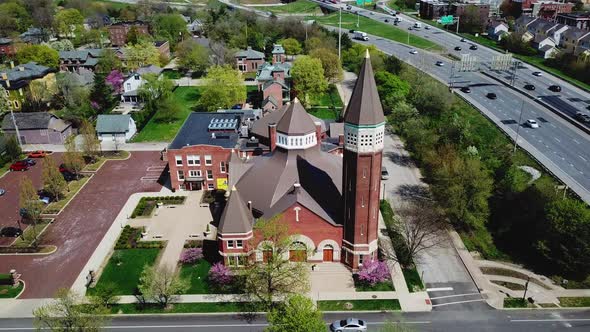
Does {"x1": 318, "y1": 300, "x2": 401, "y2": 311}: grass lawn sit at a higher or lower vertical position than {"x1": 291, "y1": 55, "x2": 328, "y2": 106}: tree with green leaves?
lower

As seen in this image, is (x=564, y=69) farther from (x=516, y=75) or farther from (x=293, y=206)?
(x=293, y=206)

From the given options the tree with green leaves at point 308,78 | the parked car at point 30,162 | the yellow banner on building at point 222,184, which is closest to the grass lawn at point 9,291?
the yellow banner on building at point 222,184

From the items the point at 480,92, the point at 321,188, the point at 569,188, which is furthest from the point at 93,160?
the point at 480,92

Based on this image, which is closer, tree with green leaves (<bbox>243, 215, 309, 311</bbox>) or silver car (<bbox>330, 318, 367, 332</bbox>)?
silver car (<bbox>330, 318, 367, 332</bbox>)

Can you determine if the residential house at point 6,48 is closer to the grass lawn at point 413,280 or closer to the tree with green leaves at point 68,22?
the tree with green leaves at point 68,22

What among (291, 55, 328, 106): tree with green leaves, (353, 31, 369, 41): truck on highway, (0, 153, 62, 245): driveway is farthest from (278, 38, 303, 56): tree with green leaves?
(0, 153, 62, 245): driveway

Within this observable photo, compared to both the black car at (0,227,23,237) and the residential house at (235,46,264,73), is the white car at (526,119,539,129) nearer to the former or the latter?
the residential house at (235,46,264,73)

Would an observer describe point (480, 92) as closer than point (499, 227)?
No
